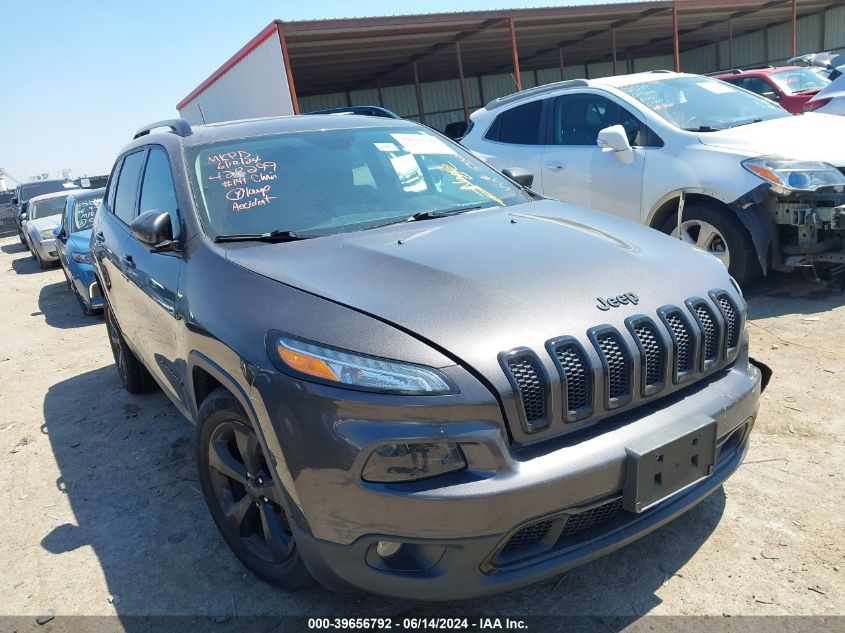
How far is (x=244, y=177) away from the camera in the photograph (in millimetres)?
2945

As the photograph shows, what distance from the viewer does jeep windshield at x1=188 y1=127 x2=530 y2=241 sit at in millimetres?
2807

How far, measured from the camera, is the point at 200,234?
2.67 m

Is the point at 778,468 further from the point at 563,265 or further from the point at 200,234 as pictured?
the point at 200,234

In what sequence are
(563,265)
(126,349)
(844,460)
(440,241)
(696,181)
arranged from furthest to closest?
(696,181) < (126,349) < (844,460) < (440,241) < (563,265)

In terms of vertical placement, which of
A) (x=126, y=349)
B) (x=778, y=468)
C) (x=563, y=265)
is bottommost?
(x=778, y=468)

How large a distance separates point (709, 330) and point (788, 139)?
3.51 metres

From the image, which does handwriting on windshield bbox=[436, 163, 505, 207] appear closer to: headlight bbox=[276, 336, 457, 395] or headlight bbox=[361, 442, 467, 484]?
headlight bbox=[276, 336, 457, 395]

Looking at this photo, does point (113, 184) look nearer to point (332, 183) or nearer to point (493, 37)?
point (332, 183)

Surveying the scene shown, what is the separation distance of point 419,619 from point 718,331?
1.42 meters

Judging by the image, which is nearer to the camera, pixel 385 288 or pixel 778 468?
pixel 385 288

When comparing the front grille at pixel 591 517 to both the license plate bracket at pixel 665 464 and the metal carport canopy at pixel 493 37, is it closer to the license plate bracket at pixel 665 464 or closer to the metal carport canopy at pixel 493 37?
the license plate bracket at pixel 665 464

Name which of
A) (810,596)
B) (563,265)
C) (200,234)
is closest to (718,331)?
(563,265)

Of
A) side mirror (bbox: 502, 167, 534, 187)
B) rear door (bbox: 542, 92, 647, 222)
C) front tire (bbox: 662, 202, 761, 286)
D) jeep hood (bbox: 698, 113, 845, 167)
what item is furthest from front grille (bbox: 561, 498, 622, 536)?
rear door (bbox: 542, 92, 647, 222)

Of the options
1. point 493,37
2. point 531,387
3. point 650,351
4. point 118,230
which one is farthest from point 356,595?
point 493,37
